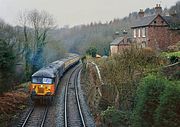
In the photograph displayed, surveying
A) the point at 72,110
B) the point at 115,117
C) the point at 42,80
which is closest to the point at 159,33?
the point at 42,80

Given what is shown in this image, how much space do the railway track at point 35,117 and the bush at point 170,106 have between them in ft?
35.6

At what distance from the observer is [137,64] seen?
20.3 metres

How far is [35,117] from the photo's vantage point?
21656 millimetres

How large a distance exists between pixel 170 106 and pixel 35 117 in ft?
45.4

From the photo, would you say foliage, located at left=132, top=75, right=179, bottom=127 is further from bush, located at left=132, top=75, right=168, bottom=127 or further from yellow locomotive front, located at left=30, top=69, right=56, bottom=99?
yellow locomotive front, located at left=30, top=69, right=56, bottom=99

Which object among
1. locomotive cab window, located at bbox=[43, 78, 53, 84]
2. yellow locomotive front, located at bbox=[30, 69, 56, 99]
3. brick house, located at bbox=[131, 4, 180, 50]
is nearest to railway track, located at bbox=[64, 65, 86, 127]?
yellow locomotive front, located at bbox=[30, 69, 56, 99]

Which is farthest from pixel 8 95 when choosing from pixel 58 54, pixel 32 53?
pixel 58 54

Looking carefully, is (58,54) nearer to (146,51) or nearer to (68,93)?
(68,93)

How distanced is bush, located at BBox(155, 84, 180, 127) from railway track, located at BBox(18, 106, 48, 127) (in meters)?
10.9

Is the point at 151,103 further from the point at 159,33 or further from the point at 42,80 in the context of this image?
the point at 159,33

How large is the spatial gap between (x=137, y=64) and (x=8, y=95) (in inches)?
438

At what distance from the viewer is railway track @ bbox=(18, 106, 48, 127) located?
64.6ft

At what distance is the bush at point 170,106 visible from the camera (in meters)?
9.30

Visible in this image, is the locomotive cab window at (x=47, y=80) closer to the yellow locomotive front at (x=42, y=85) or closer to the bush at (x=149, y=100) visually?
the yellow locomotive front at (x=42, y=85)
